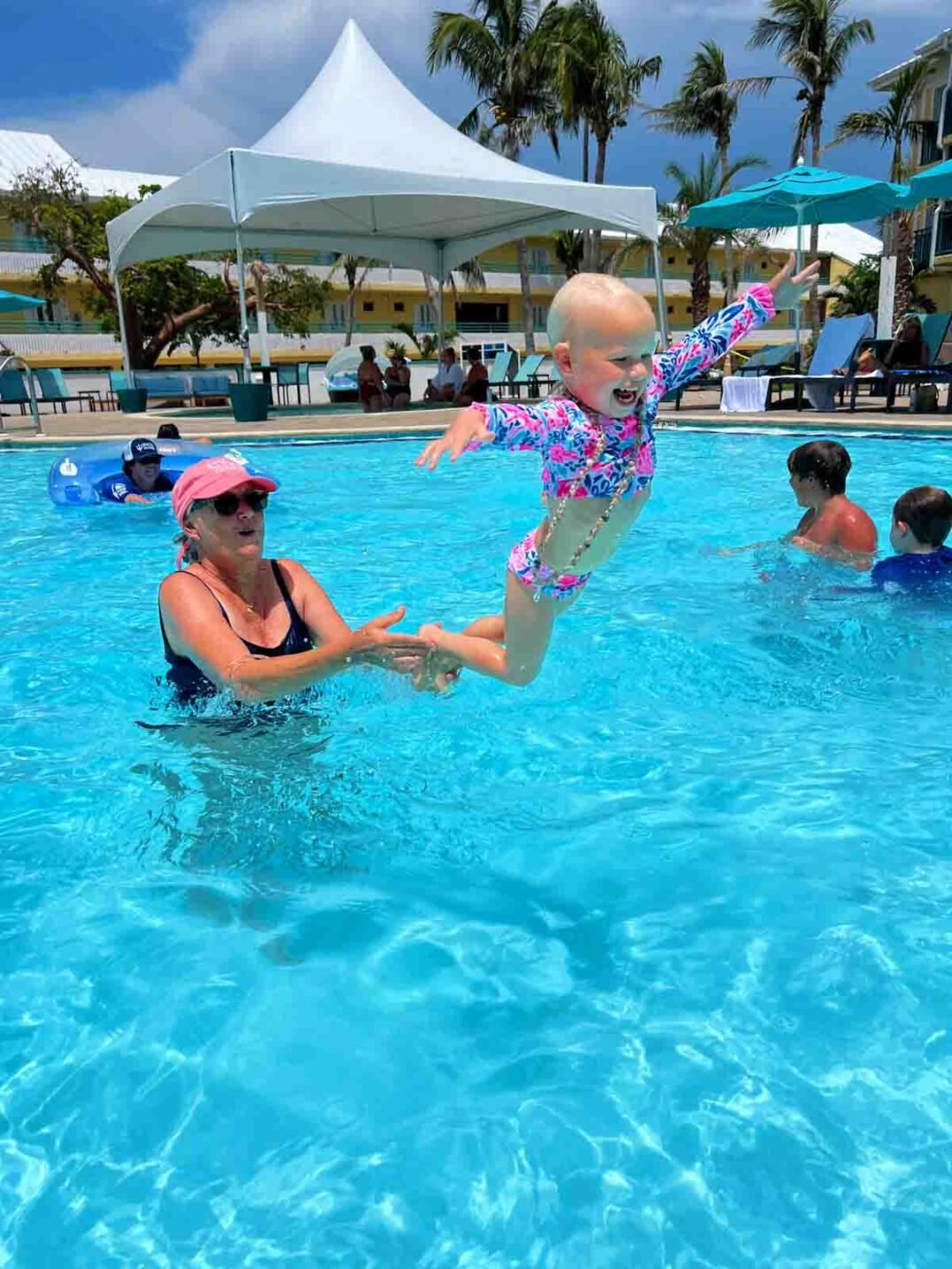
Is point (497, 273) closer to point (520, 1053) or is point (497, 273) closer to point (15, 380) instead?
point (15, 380)

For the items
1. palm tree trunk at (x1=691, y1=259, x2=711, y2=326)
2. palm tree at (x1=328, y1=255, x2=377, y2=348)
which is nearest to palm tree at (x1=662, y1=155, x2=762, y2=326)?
palm tree trunk at (x1=691, y1=259, x2=711, y2=326)

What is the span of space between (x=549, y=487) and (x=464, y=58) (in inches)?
1237

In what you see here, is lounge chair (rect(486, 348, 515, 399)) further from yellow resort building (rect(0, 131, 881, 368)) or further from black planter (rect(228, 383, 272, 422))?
yellow resort building (rect(0, 131, 881, 368))

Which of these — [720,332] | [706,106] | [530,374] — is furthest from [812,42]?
[720,332]

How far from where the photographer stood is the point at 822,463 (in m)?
4.86

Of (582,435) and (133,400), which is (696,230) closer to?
(133,400)

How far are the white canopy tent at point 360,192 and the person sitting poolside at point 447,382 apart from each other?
2709mm

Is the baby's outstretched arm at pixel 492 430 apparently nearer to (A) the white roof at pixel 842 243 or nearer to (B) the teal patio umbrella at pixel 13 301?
(B) the teal patio umbrella at pixel 13 301

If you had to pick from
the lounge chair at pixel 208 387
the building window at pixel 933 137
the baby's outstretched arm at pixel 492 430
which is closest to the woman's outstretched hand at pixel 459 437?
the baby's outstretched arm at pixel 492 430

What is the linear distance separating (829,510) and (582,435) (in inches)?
123

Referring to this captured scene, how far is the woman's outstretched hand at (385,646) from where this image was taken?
243cm

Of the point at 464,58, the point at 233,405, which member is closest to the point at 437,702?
the point at 233,405

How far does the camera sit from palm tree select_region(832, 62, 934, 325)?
2856 cm

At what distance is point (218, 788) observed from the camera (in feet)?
10.0
